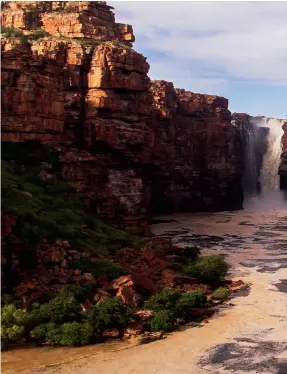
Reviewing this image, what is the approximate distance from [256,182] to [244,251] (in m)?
46.1

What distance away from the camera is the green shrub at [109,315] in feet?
61.0

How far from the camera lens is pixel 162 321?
19297mm

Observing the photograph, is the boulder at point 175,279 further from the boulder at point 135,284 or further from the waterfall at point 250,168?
the waterfall at point 250,168

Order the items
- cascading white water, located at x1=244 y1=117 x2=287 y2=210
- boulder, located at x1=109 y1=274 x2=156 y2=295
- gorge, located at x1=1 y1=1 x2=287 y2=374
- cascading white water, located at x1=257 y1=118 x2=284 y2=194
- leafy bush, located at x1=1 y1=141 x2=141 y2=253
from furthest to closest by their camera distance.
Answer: cascading white water, located at x1=257 y1=118 x2=284 y2=194, cascading white water, located at x1=244 y1=117 x2=287 y2=210, leafy bush, located at x1=1 y1=141 x2=141 y2=253, boulder, located at x1=109 y1=274 x2=156 y2=295, gorge, located at x1=1 y1=1 x2=287 y2=374

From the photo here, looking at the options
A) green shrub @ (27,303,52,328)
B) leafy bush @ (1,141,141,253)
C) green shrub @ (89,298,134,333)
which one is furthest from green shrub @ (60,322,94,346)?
leafy bush @ (1,141,141,253)

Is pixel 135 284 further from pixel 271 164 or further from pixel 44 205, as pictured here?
pixel 271 164

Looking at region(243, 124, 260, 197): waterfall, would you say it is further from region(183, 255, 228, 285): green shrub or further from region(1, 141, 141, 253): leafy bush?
region(183, 255, 228, 285): green shrub

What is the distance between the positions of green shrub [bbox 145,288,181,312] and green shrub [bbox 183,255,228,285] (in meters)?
4.72

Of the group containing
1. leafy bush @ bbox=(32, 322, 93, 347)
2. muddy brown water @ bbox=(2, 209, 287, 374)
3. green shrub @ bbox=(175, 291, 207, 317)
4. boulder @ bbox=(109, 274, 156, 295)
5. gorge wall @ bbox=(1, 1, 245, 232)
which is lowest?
muddy brown water @ bbox=(2, 209, 287, 374)

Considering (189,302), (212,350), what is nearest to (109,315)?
(212,350)

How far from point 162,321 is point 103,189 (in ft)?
70.4

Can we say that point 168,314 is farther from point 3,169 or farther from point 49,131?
point 49,131

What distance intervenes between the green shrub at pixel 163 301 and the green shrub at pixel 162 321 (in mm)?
781

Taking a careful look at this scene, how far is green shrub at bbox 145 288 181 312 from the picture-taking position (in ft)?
67.7
